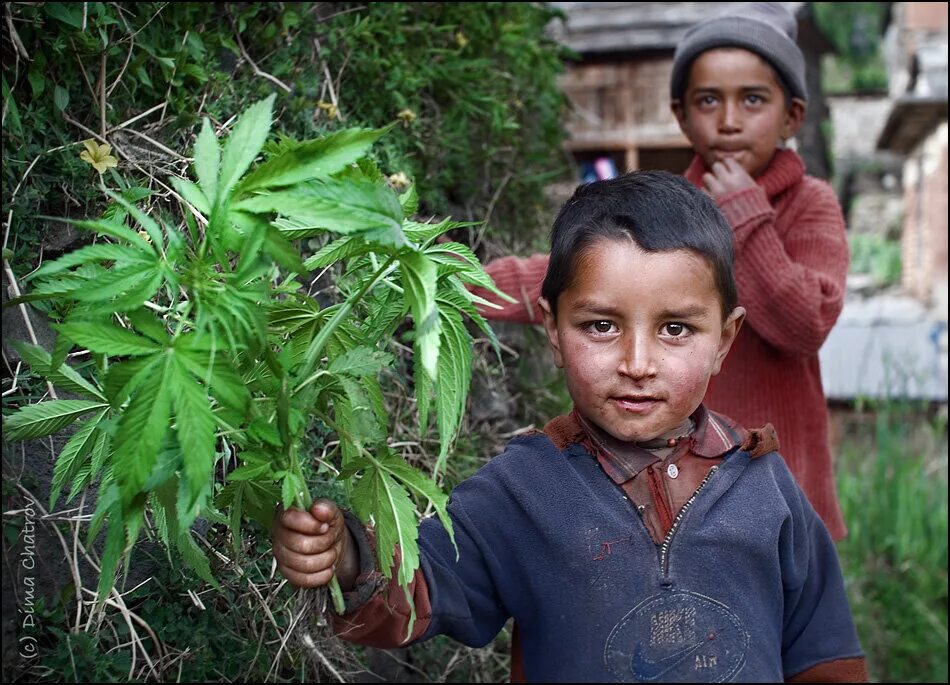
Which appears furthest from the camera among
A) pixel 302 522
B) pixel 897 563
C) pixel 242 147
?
pixel 897 563

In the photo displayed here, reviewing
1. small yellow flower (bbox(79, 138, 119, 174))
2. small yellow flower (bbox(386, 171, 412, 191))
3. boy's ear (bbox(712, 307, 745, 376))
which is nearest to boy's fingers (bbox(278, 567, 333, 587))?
boy's ear (bbox(712, 307, 745, 376))

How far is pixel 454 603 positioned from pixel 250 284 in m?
0.65

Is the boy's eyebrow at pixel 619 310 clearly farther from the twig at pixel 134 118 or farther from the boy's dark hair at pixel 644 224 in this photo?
the twig at pixel 134 118

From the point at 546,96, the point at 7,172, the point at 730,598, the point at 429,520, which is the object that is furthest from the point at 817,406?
the point at 7,172

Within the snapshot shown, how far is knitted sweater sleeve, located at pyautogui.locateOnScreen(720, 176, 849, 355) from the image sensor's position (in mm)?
2432

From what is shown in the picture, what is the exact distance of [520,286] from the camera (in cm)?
259

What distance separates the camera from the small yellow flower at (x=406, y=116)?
276 centimetres

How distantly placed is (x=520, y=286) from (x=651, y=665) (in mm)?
1171

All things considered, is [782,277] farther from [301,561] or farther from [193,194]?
[193,194]

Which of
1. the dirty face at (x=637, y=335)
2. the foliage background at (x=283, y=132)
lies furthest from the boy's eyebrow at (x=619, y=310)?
the foliage background at (x=283, y=132)

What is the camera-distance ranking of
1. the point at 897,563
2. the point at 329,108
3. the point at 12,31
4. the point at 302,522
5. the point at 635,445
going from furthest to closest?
the point at 897,563, the point at 329,108, the point at 12,31, the point at 635,445, the point at 302,522

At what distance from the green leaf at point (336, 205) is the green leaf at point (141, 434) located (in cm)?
22

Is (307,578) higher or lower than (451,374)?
lower

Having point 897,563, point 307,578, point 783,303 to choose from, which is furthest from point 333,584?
point 897,563
